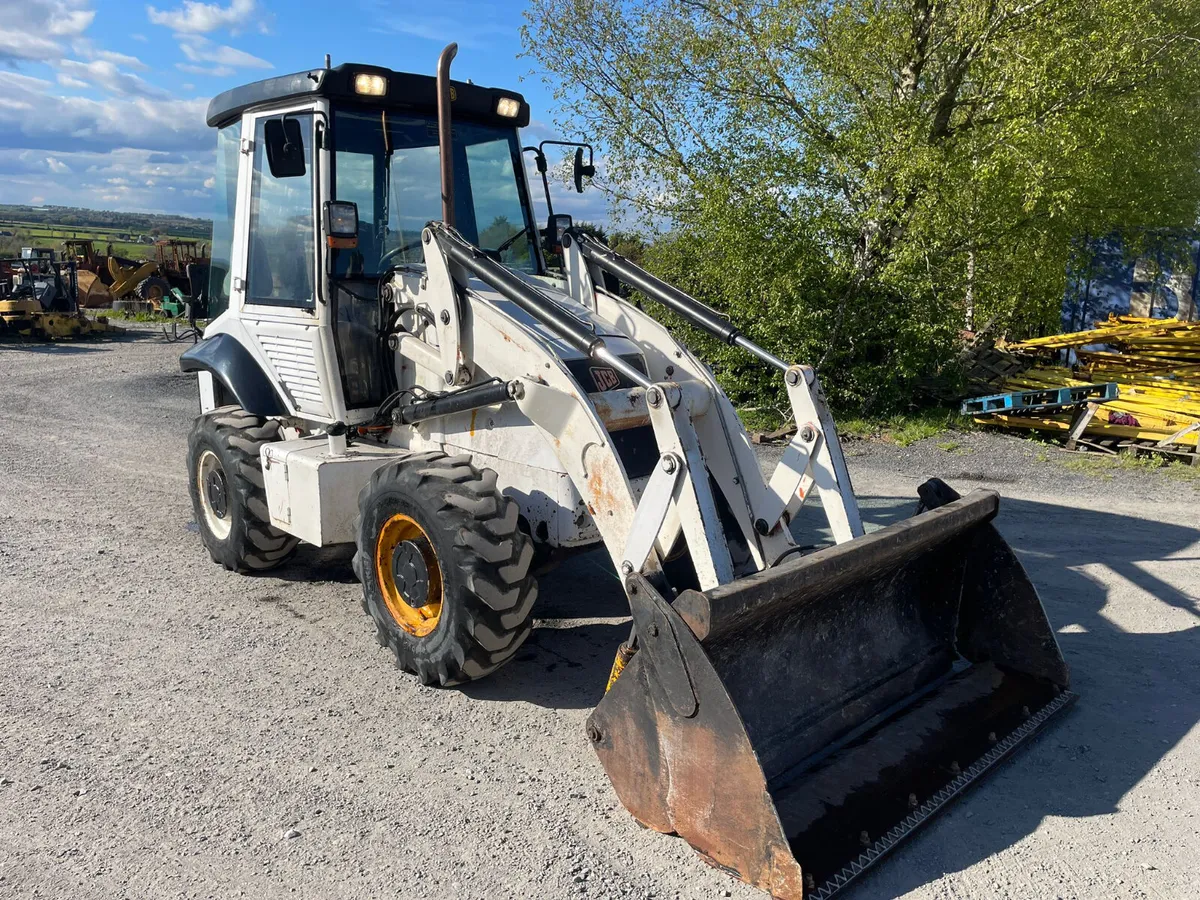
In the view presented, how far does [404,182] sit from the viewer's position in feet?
18.3

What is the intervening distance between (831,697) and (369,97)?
4056 millimetres

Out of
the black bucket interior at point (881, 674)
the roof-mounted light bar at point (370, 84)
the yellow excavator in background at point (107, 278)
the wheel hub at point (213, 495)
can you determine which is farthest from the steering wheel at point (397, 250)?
the yellow excavator in background at point (107, 278)

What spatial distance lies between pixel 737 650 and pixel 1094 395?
30.8 feet

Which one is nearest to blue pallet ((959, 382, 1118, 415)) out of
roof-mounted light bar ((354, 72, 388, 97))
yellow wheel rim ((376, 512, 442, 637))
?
roof-mounted light bar ((354, 72, 388, 97))

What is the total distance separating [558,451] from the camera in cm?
434

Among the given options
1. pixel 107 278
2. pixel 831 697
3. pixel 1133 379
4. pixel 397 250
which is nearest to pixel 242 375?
pixel 397 250

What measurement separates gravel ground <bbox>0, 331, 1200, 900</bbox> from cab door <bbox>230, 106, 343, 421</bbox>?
4.55ft

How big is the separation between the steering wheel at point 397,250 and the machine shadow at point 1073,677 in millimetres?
2289

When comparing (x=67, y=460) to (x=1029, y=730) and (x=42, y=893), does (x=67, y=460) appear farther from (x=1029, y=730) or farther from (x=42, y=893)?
(x=1029, y=730)

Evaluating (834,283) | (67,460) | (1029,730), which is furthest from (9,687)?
(834,283)

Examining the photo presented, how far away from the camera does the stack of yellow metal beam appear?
413 inches

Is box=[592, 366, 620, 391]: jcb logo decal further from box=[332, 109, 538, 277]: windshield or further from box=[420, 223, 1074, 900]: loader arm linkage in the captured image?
box=[332, 109, 538, 277]: windshield

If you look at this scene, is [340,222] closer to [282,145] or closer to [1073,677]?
[282,145]

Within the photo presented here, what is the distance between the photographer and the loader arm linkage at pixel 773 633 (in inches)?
128
